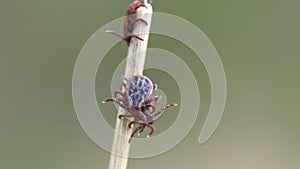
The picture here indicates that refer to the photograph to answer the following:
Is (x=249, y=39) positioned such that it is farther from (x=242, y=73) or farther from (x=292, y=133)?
(x=292, y=133)

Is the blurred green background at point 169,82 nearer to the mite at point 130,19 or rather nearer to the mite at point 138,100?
the mite at point 138,100

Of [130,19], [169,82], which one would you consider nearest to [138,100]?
A: [130,19]

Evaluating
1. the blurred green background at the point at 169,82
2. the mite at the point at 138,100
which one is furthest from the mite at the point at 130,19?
the blurred green background at the point at 169,82

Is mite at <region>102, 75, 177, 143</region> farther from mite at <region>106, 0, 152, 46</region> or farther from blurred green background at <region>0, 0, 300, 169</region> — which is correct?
blurred green background at <region>0, 0, 300, 169</region>

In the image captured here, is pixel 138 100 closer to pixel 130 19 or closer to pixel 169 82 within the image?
pixel 130 19

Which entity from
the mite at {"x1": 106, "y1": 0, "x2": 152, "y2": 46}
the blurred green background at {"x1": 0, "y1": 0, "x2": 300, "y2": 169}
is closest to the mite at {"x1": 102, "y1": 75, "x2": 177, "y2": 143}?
the mite at {"x1": 106, "y1": 0, "x2": 152, "y2": 46}

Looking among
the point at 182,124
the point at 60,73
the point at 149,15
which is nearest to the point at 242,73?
the point at 60,73
